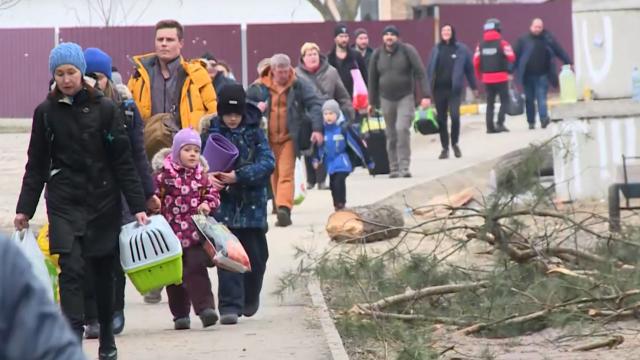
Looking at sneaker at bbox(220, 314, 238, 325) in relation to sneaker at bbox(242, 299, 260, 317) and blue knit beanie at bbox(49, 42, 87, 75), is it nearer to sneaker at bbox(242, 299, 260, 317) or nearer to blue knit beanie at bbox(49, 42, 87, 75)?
sneaker at bbox(242, 299, 260, 317)

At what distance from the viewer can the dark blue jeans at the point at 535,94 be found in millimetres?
24141

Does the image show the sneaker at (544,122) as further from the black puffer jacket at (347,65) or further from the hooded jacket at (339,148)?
the hooded jacket at (339,148)

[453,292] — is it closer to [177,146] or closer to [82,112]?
[177,146]

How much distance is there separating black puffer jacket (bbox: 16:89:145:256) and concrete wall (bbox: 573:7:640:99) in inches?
350

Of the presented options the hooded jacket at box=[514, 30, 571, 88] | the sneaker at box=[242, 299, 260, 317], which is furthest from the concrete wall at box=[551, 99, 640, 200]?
the hooded jacket at box=[514, 30, 571, 88]

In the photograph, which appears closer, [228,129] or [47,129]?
[47,129]

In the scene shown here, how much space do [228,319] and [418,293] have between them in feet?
3.83

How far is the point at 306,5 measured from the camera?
45.3 meters

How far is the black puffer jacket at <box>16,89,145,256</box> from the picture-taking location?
7531 mm

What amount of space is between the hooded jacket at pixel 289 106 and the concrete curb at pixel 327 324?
313cm

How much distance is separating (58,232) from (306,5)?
38.2 meters

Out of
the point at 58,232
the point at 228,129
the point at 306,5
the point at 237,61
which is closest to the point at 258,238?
the point at 228,129

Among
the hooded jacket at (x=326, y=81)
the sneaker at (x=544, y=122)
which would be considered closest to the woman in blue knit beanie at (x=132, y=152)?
the hooded jacket at (x=326, y=81)

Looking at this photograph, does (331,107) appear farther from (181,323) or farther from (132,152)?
(132,152)
